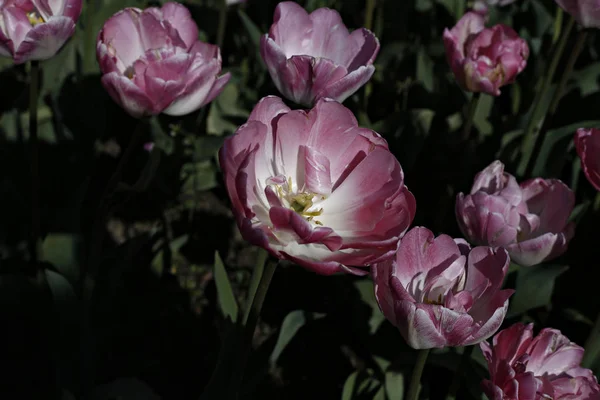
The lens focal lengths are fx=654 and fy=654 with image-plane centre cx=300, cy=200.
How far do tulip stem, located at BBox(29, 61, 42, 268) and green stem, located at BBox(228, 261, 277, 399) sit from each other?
65 centimetres

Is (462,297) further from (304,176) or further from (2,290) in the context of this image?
(2,290)

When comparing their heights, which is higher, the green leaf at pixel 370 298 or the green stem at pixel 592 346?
the green stem at pixel 592 346

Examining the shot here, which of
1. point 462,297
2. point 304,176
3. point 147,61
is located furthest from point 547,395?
point 147,61

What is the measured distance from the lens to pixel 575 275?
7.27ft

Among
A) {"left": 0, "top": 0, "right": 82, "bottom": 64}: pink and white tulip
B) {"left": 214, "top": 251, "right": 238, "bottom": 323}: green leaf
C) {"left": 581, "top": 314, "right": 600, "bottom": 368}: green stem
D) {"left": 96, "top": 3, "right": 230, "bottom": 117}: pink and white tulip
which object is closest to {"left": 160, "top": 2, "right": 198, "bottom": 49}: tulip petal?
{"left": 96, "top": 3, "right": 230, "bottom": 117}: pink and white tulip

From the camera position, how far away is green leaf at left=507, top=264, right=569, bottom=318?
5.27 feet

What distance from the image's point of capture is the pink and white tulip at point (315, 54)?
4.14 feet

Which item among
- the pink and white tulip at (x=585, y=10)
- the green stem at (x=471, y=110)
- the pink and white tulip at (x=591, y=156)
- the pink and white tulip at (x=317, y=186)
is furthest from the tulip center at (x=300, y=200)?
the pink and white tulip at (x=585, y=10)

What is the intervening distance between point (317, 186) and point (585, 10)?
3.41ft

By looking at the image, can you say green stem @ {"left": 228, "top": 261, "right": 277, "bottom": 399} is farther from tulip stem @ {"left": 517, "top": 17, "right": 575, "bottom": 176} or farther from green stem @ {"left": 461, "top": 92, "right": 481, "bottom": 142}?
tulip stem @ {"left": 517, "top": 17, "right": 575, "bottom": 176}

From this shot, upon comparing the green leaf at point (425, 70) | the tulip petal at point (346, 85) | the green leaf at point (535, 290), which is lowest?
the green leaf at point (535, 290)

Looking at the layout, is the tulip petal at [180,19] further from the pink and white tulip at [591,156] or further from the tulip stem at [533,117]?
the tulip stem at [533,117]

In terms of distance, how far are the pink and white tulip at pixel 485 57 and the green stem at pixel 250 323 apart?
0.94 metres

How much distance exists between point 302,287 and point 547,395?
3.61 ft
